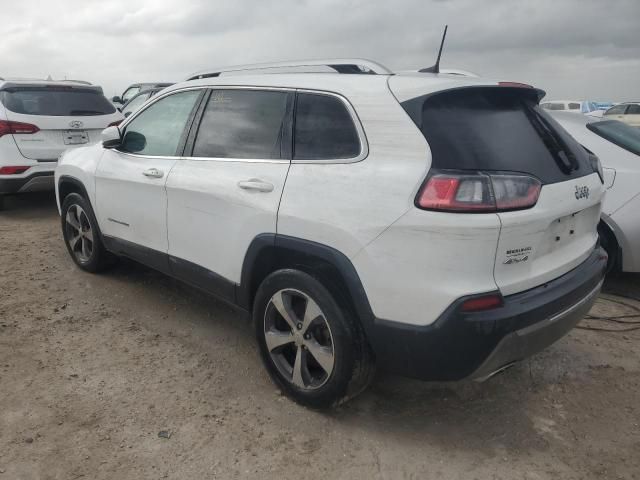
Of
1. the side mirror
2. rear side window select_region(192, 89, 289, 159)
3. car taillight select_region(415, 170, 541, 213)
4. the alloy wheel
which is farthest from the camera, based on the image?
the alloy wheel

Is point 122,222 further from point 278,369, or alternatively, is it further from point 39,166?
point 39,166

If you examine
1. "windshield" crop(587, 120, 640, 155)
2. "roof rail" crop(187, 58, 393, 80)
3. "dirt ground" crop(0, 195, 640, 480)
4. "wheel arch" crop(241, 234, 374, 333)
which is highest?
"roof rail" crop(187, 58, 393, 80)

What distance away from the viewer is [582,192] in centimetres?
262

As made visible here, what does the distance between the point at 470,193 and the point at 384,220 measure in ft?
1.21

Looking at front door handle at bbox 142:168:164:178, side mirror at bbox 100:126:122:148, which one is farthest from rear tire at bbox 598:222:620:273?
side mirror at bbox 100:126:122:148

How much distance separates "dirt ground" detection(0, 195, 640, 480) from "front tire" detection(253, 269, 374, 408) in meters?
0.18

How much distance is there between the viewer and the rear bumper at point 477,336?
7.25ft

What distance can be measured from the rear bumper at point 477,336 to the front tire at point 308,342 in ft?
0.48

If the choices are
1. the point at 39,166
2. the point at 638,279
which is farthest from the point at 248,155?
the point at 39,166

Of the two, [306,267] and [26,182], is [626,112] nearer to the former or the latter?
[26,182]

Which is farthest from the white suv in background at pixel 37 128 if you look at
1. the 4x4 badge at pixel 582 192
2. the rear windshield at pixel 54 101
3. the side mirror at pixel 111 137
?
the 4x4 badge at pixel 582 192

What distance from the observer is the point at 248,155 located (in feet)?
9.82

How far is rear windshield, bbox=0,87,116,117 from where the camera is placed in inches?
257

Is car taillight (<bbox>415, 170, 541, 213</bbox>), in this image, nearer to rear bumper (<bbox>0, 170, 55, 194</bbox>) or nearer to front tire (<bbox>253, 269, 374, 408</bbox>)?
front tire (<bbox>253, 269, 374, 408</bbox>)
